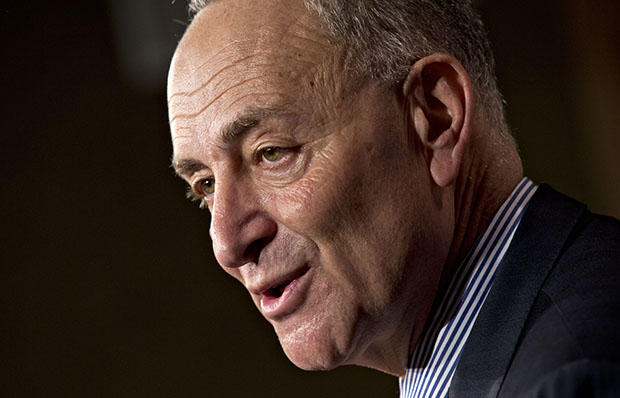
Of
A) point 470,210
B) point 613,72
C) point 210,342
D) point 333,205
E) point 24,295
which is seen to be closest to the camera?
point 333,205

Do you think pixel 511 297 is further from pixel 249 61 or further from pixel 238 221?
pixel 249 61

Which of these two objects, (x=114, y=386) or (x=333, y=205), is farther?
(x=114, y=386)

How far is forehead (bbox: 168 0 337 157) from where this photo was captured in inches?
55.8

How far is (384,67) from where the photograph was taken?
1463 mm

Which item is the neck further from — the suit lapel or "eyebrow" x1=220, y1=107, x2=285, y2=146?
"eyebrow" x1=220, y1=107, x2=285, y2=146

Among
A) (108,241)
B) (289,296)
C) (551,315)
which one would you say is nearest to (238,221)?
(289,296)

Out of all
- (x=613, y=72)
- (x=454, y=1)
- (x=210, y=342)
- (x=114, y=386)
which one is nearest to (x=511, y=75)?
(x=613, y=72)

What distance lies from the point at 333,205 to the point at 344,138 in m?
0.12

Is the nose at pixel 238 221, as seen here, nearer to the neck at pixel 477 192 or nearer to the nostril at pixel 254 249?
the nostril at pixel 254 249

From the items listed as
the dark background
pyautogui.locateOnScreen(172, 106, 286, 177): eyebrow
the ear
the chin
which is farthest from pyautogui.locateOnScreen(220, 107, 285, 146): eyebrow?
the dark background

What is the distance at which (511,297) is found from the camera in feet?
4.33

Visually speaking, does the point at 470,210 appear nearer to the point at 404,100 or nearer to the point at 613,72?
the point at 404,100

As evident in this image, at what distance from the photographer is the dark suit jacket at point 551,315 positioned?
1.05m

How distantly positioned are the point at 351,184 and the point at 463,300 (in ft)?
1.02
